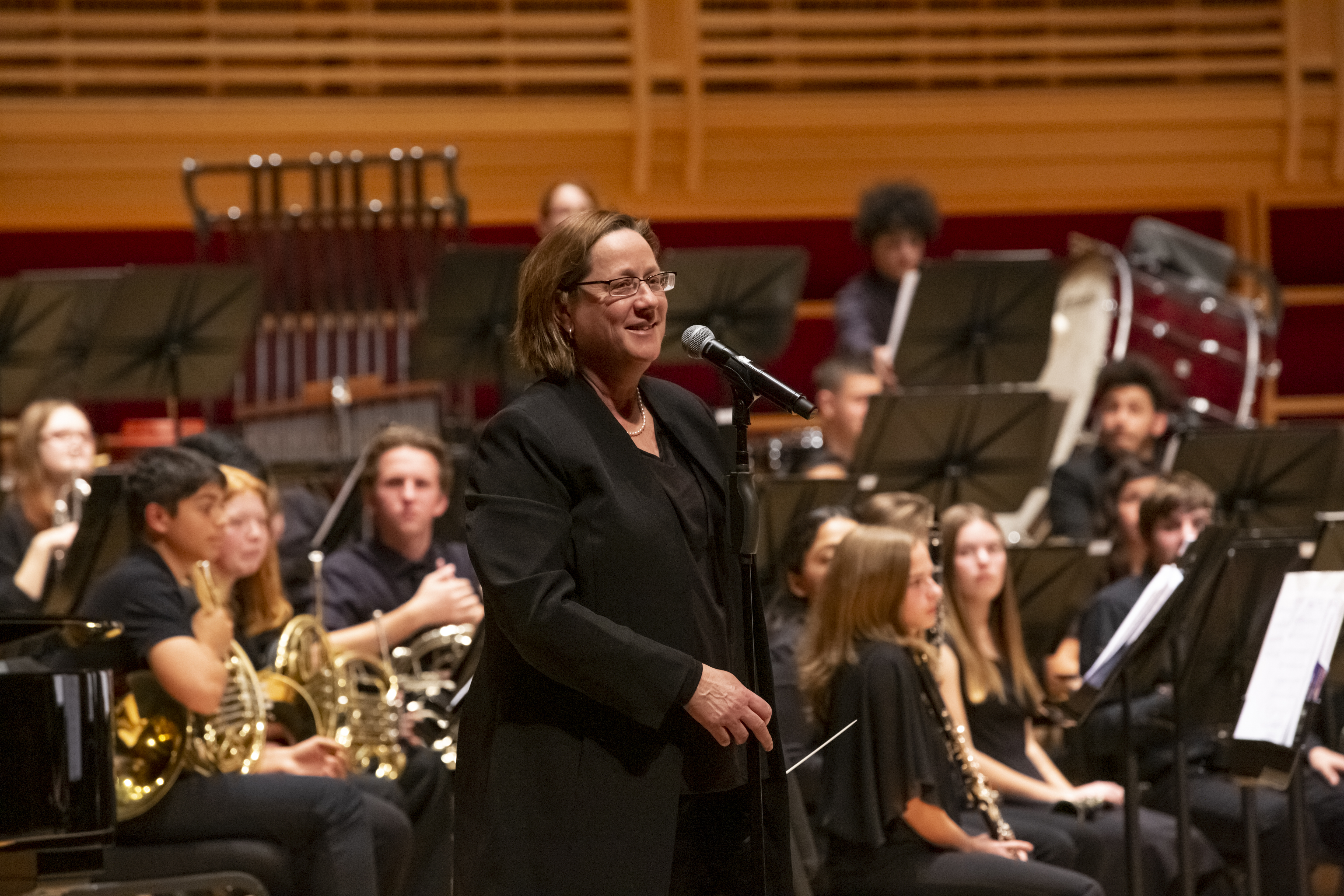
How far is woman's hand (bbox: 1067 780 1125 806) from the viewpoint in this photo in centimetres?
450

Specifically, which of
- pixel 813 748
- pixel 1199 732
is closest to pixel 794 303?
pixel 1199 732

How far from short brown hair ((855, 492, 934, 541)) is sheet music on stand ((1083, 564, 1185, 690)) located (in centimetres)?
58

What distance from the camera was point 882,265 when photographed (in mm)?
6984

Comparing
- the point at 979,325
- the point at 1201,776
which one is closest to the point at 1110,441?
the point at 979,325

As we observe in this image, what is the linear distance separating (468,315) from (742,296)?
90 cm

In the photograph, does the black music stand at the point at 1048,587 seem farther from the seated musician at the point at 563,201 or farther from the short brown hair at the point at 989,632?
the seated musician at the point at 563,201

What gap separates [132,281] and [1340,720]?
386 cm

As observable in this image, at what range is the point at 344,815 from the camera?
3818 millimetres

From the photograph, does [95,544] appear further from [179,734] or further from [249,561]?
[179,734]

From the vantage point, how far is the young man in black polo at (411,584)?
14.7 ft

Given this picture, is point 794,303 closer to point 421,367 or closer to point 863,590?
point 421,367

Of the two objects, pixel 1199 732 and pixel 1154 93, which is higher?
pixel 1154 93

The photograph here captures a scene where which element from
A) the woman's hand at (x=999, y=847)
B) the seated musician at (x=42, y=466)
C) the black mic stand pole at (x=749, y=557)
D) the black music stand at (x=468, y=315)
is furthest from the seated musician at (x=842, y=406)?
the black mic stand pole at (x=749, y=557)

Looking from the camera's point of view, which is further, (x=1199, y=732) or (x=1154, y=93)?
(x=1154, y=93)
